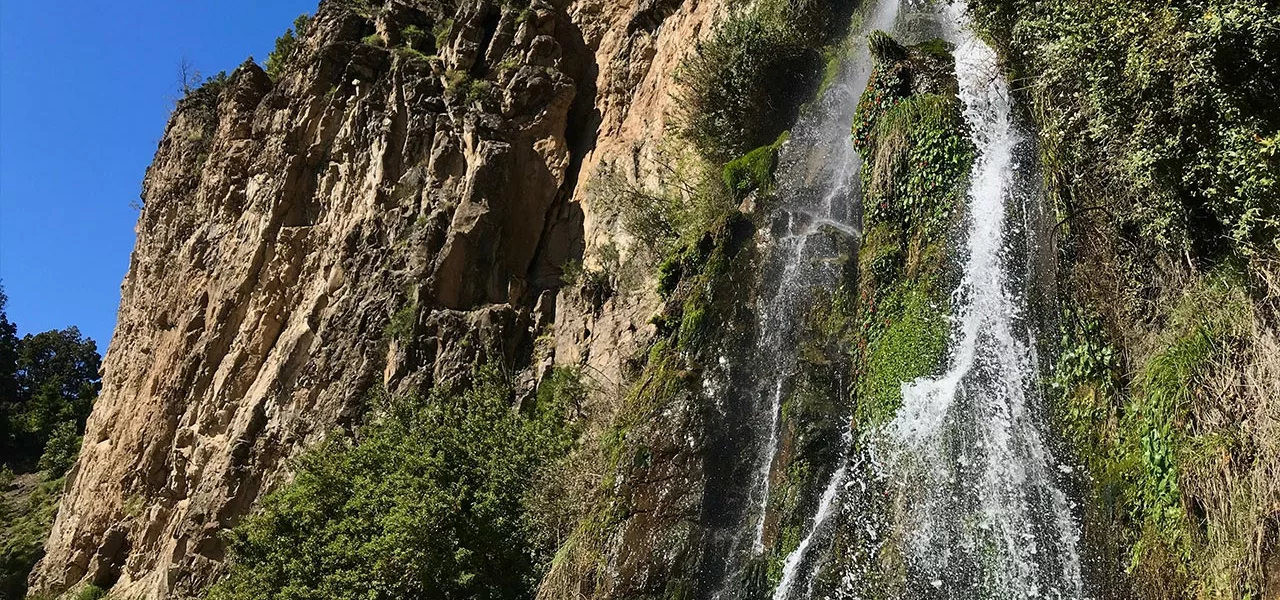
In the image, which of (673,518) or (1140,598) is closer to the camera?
(1140,598)

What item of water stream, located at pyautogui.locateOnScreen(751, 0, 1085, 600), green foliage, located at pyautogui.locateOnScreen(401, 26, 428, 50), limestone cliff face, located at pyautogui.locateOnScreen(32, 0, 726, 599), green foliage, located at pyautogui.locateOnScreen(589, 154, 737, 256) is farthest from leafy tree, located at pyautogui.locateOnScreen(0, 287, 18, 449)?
water stream, located at pyautogui.locateOnScreen(751, 0, 1085, 600)

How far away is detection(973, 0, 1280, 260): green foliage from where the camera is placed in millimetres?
7312

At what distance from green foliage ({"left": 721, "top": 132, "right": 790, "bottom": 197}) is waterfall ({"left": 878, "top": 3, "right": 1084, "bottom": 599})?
3382mm

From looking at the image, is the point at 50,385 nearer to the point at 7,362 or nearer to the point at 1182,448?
the point at 7,362

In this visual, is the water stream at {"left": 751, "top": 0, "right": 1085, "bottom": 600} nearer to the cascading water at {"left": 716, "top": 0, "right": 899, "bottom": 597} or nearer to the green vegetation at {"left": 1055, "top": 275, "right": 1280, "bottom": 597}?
the cascading water at {"left": 716, "top": 0, "right": 899, "bottom": 597}

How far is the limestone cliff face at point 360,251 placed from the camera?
58.8 ft

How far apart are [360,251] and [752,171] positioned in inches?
427

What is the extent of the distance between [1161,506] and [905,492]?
7.93 feet

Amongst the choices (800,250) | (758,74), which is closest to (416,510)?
(800,250)

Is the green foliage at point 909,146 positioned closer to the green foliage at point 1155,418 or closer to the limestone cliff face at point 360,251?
the green foliage at point 1155,418

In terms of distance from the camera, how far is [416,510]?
13602 mm

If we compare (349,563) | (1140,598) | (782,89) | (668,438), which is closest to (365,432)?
(349,563)

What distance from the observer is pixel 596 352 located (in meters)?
15.6

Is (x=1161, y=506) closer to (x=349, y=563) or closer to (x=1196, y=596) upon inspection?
(x=1196, y=596)
